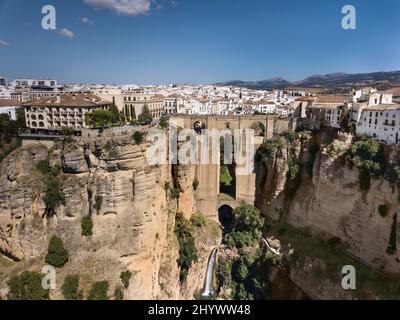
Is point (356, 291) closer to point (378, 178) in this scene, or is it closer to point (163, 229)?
point (378, 178)

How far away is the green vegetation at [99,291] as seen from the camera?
A: 14.8 meters

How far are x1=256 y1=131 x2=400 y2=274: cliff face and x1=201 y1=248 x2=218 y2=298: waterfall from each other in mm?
4823

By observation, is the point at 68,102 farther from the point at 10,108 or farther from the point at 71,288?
the point at 71,288

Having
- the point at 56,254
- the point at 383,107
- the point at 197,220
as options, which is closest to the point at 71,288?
the point at 56,254

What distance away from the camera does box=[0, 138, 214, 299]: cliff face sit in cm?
1565

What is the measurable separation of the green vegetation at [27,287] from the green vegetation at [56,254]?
0.84m

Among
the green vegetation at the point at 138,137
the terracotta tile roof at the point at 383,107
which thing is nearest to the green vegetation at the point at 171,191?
the green vegetation at the point at 138,137

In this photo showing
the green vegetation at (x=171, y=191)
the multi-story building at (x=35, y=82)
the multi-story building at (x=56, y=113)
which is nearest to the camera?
the green vegetation at (x=171, y=191)

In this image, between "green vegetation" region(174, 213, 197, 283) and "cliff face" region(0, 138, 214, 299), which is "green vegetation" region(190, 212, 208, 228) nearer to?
"green vegetation" region(174, 213, 197, 283)

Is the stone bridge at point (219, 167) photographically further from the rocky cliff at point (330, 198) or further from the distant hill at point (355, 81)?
the distant hill at point (355, 81)

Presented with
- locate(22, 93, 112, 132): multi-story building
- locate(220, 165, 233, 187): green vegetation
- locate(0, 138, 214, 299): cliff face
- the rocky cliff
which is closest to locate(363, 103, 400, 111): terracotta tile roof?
the rocky cliff

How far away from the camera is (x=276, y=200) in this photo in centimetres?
2338

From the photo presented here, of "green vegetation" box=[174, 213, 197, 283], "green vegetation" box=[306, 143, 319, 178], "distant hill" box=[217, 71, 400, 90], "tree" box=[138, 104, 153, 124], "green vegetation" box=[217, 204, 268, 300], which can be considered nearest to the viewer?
"green vegetation" box=[174, 213, 197, 283]
